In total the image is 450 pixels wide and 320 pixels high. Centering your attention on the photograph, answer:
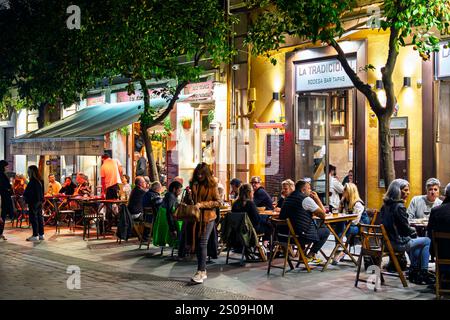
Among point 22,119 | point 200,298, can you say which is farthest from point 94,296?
point 22,119

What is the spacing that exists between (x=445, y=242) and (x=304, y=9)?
4.77 m

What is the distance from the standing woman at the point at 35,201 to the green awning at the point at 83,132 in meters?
1.79

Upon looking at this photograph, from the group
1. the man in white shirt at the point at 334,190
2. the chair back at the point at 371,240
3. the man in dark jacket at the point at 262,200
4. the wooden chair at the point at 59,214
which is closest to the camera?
the chair back at the point at 371,240

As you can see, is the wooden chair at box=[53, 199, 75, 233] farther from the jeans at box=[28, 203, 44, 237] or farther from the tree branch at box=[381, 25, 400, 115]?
the tree branch at box=[381, 25, 400, 115]

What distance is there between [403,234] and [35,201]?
910 centimetres

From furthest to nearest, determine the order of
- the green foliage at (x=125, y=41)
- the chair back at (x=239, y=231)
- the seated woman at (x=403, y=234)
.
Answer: the green foliage at (x=125, y=41) → the chair back at (x=239, y=231) → the seated woman at (x=403, y=234)

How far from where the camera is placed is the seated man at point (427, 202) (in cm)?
1016

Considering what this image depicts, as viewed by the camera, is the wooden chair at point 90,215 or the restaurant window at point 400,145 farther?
the wooden chair at point 90,215

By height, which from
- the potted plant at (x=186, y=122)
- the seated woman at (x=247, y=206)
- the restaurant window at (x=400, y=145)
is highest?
the potted plant at (x=186, y=122)

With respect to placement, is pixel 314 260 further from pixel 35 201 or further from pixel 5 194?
pixel 5 194

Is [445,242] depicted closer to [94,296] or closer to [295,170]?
[94,296]
